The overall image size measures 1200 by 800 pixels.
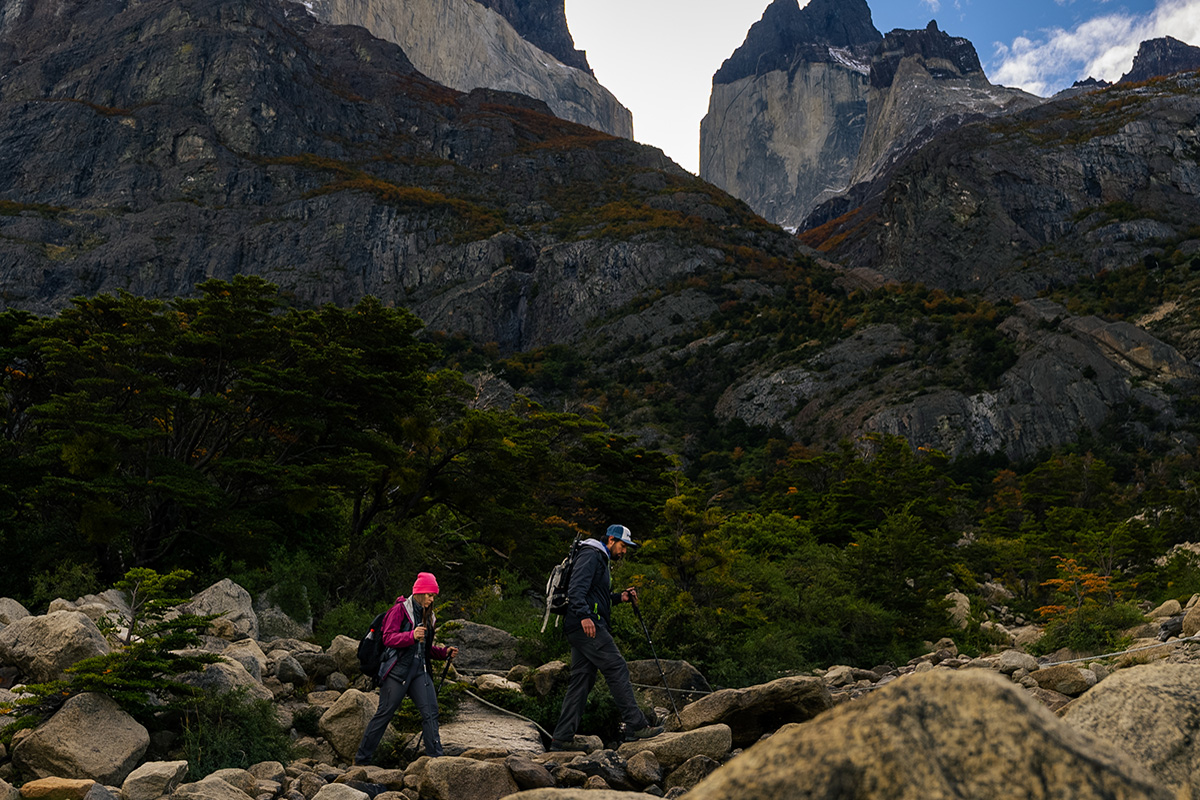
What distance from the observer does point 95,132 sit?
284ft

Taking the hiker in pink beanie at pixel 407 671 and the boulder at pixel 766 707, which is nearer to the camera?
the hiker in pink beanie at pixel 407 671

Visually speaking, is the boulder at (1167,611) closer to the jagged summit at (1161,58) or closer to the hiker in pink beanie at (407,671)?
the hiker in pink beanie at (407,671)

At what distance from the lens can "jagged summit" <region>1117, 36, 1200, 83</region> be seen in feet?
530

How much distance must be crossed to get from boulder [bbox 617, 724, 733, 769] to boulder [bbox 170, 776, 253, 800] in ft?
9.36

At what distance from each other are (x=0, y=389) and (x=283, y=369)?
15.0 ft

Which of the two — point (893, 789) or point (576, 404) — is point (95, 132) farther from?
point (893, 789)

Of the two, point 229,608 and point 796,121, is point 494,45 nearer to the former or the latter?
point 796,121

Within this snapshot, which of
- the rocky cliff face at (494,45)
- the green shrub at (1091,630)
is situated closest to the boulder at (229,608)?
the green shrub at (1091,630)

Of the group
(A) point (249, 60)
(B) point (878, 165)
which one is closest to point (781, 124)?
(B) point (878, 165)

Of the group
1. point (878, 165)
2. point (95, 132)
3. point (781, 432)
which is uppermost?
point (878, 165)

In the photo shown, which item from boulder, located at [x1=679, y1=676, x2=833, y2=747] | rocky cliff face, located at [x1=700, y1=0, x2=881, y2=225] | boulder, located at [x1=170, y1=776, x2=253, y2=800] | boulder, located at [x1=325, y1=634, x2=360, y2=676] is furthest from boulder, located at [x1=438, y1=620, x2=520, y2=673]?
rocky cliff face, located at [x1=700, y1=0, x2=881, y2=225]

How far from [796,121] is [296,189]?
452ft

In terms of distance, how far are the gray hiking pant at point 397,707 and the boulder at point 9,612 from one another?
3951 millimetres

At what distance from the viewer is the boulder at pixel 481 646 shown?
32.6 feet
